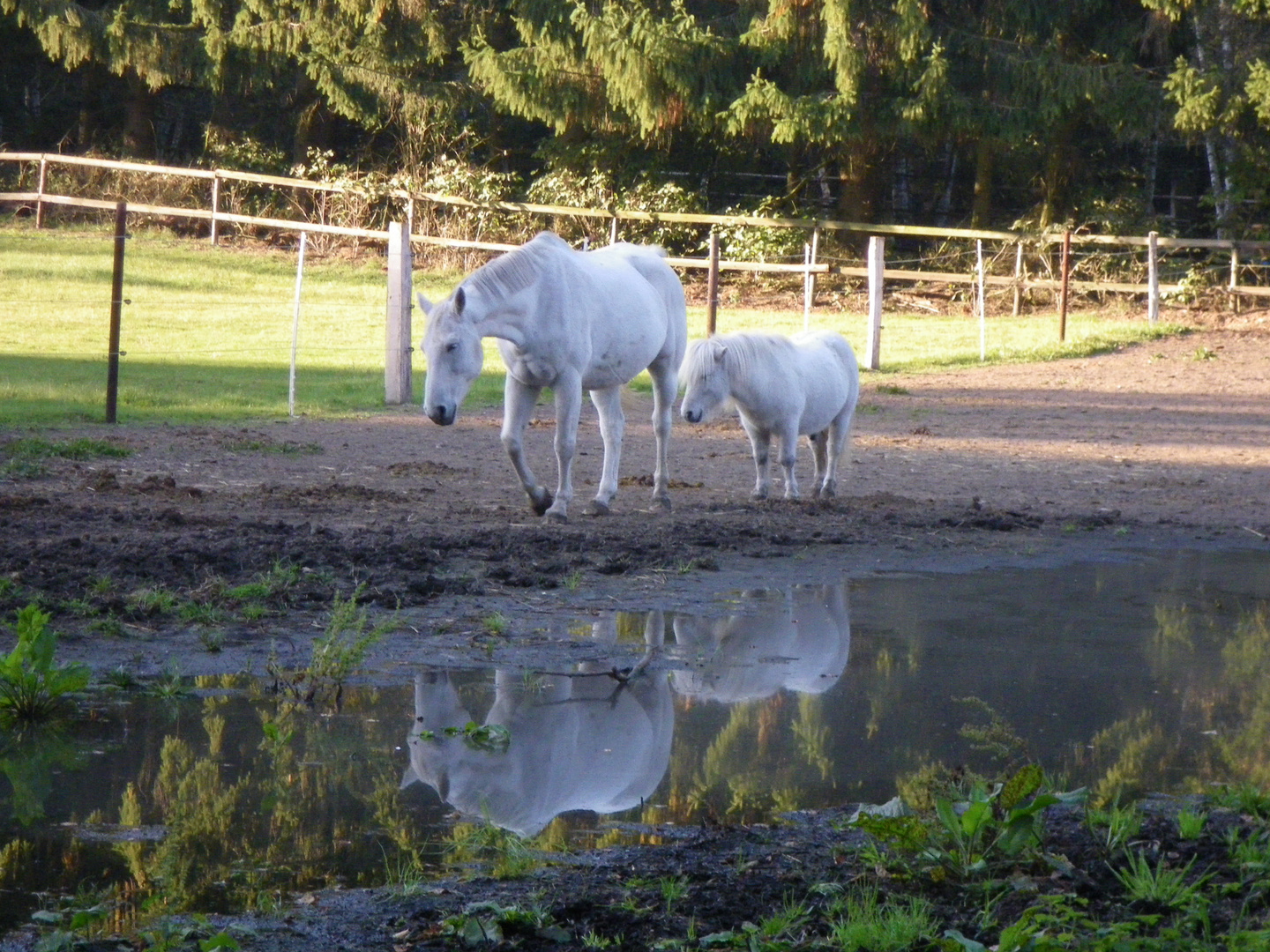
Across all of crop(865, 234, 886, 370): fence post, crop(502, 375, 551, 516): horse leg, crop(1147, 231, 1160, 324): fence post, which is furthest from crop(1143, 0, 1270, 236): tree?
crop(502, 375, 551, 516): horse leg

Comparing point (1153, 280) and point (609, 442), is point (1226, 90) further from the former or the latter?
point (609, 442)

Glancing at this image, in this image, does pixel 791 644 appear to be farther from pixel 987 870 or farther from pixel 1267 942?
pixel 1267 942

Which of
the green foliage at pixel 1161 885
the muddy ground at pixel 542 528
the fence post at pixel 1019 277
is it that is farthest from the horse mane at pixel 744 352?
the fence post at pixel 1019 277

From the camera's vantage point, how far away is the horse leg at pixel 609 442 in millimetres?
9492

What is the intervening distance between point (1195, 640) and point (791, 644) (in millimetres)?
1922

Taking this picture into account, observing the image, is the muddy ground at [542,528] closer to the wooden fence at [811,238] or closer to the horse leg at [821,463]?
the horse leg at [821,463]

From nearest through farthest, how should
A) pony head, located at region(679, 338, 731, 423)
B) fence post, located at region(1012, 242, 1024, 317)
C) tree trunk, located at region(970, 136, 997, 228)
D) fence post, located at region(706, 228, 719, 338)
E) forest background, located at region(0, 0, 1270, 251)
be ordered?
pony head, located at region(679, 338, 731, 423), fence post, located at region(706, 228, 719, 338), fence post, located at region(1012, 242, 1024, 317), forest background, located at region(0, 0, 1270, 251), tree trunk, located at region(970, 136, 997, 228)

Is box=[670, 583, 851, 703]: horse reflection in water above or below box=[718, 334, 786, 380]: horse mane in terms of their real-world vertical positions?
below

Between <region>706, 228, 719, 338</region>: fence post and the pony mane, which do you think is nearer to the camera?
the pony mane

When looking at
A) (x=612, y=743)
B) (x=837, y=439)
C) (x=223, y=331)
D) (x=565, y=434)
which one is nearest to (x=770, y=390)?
(x=837, y=439)

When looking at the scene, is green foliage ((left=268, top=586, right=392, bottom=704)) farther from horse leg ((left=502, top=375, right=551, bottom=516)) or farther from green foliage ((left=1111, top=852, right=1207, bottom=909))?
horse leg ((left=502, top=375, right=551, bottom=516))

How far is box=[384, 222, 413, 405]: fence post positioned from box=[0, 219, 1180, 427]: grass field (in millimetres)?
291

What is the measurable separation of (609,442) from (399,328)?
19.2 feet

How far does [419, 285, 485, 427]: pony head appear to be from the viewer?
8.46m
